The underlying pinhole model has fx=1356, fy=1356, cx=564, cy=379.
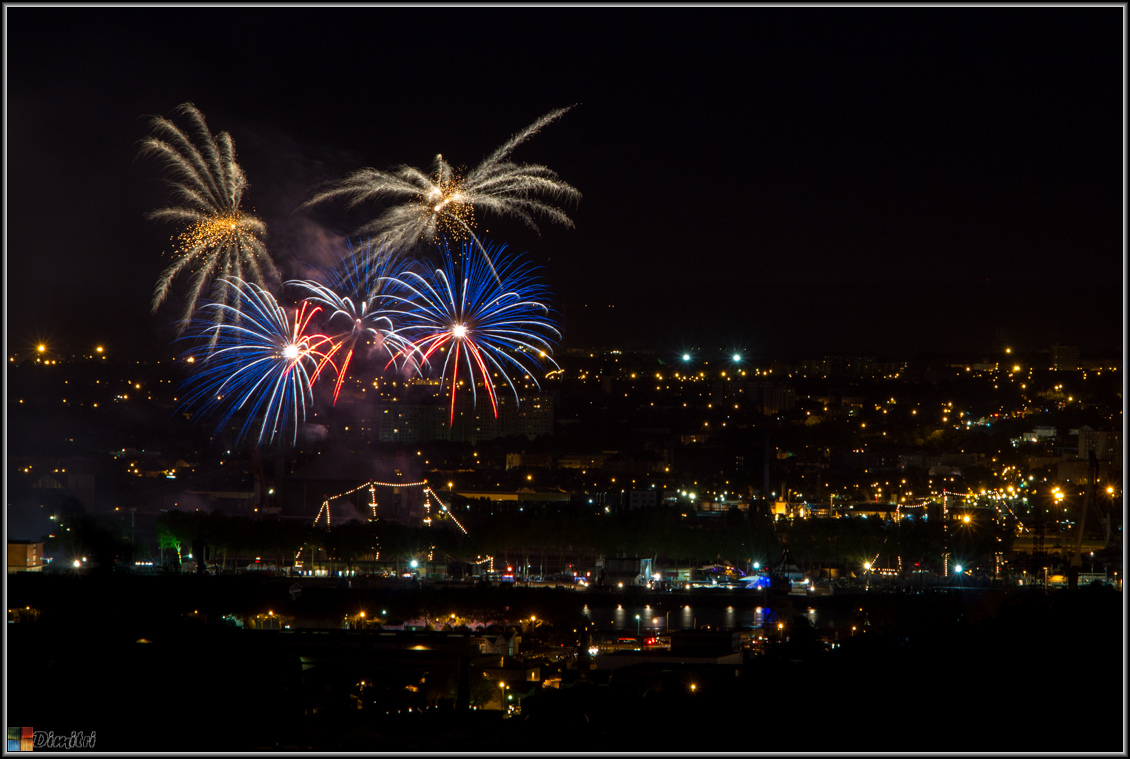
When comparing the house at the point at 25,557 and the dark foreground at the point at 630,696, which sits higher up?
the house at the point at 25,557

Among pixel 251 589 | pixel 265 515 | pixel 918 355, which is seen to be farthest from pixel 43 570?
pixel 918 355

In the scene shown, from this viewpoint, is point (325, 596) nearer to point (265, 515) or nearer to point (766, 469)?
point (265, 515)

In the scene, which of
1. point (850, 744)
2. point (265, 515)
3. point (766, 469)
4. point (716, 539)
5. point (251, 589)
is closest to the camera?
point (850, 744)

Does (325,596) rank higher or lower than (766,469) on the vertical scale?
lower

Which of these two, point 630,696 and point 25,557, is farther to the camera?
point 25,557

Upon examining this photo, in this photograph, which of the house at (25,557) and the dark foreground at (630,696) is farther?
the house at (25,557)

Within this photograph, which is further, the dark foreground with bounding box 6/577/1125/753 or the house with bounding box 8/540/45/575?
the house with bounding box 8/540/45/575

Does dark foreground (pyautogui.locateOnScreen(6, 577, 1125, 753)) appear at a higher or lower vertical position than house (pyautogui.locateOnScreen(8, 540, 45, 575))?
lower

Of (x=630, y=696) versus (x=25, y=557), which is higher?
(x=25, y=557)
